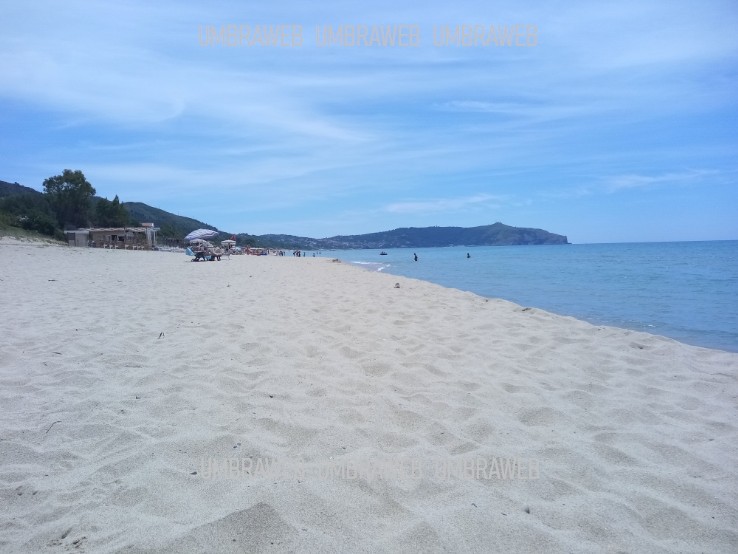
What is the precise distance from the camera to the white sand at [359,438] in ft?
5.87

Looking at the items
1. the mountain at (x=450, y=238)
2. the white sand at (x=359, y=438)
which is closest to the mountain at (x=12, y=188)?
the white sand at (x=359, y=438)

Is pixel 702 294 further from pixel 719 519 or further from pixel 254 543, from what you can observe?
pixel 254 543

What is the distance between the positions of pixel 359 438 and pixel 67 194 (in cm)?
4177

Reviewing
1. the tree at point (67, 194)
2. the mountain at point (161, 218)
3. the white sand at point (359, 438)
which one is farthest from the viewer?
the mountain at point (161, 218)

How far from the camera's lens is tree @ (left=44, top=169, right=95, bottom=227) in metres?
35.6

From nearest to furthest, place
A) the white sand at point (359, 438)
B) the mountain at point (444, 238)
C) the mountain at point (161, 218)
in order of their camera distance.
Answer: the white sand at point (359, 438)
the mountain at point (161, 218)
the mountain at point (444, 238)

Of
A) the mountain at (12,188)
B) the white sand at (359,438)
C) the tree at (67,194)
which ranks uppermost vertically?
the mountain at (12,188)

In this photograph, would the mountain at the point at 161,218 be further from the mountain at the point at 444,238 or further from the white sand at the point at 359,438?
the white sand at the point at 359,438

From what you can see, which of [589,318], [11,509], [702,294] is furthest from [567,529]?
[702,294]

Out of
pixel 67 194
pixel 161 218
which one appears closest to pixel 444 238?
pixel 161 218

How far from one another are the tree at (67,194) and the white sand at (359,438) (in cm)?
3736

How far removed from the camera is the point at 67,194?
35.7 metres

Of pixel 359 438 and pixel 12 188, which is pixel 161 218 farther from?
pixel 359 438

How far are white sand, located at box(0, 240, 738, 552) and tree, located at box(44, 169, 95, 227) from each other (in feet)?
123
